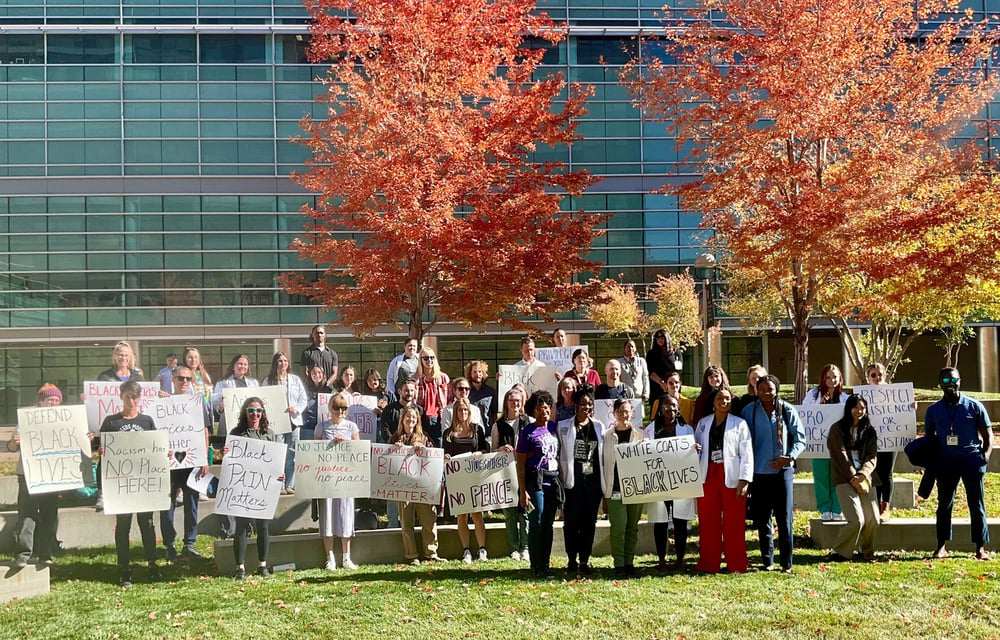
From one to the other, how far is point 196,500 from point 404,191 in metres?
7.40

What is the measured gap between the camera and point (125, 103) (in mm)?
37844

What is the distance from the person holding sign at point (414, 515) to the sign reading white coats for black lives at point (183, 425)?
2.25 metres

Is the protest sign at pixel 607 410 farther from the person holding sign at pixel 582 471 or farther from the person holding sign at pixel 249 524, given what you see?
the person holding sign at pixel 249 524

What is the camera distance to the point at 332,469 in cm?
1071

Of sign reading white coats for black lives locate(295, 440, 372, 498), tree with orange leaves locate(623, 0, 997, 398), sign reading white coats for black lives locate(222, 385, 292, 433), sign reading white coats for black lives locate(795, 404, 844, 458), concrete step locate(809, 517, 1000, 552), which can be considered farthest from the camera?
tree with orange leaves locate(623, 0, 997, 398)

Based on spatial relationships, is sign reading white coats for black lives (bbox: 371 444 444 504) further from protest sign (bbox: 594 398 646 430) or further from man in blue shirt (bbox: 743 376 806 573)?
man in blue shirt (bbox: 743 376 806 573)

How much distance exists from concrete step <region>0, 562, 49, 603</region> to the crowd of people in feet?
1.92

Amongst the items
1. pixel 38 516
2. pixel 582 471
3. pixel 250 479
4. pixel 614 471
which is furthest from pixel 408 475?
pixel 38 516

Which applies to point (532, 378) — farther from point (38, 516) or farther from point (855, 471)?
point (38, 516)

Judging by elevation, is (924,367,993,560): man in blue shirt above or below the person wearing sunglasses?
below

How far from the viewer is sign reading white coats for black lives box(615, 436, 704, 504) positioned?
9992mm

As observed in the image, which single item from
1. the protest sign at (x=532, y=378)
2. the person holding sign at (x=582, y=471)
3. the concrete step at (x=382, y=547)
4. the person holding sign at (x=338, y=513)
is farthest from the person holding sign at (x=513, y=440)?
the protest sign at (x=532, y=378)

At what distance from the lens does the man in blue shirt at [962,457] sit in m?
10.6

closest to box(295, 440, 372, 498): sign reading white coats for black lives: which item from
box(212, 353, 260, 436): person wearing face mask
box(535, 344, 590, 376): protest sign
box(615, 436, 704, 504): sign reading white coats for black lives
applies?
box(212, 353, 260, 436): person wearing face mask
